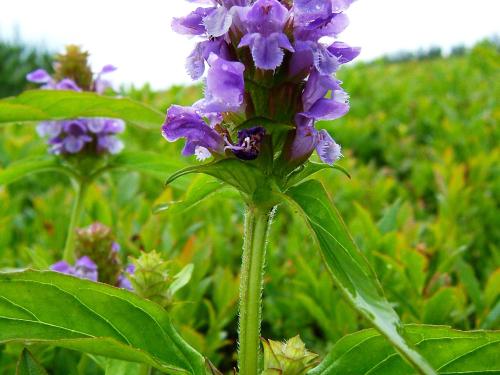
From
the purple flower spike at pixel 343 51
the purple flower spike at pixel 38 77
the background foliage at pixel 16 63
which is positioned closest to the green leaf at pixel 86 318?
the purple flower spike at pixel 343 51

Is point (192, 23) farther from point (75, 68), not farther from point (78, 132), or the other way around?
point (75, 68)

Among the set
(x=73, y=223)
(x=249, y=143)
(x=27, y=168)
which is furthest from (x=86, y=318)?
(x=27, y=168)

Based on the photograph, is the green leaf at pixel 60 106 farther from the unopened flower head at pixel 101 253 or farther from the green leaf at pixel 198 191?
the unopened flower head at pixel 101 253

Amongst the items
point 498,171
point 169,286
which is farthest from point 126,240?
point 498,171

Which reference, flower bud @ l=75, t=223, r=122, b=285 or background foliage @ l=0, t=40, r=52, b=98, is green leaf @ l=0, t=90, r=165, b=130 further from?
background foliage @ l=0, t=40, r=52, b=98

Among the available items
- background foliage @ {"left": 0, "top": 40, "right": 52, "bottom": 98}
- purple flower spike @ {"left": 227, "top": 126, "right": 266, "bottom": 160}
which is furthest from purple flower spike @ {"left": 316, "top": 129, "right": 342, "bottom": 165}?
background foliage @ {"left": 0, "top": 40, "right": 52, "bottom": 98}

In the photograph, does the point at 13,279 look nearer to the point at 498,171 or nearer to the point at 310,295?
the point at 310,295
